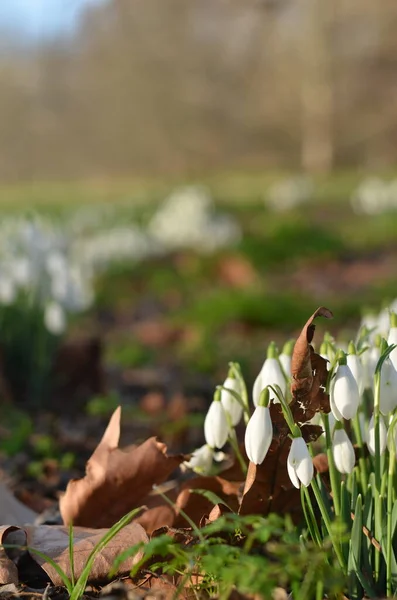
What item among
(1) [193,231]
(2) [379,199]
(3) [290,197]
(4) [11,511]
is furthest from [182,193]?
(4) [11,511]

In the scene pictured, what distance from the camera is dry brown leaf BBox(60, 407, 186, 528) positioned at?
173 centimetres

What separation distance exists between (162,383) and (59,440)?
47.3 inches

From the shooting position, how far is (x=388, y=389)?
4.54 ft

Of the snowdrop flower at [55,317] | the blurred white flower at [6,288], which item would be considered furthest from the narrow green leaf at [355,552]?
the blurred white flower at [6,288]

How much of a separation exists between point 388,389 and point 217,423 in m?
0.33

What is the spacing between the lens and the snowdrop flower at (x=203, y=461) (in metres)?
1.67

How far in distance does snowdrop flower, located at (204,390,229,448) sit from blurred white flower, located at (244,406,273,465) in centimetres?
18

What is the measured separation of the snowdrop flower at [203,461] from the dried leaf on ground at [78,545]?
190mm

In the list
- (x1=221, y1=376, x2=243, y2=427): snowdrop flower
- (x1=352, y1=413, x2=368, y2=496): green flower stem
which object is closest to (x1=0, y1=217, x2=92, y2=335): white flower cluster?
(x1=221, y1=376, x2=243, y2=427): snowdrop flower

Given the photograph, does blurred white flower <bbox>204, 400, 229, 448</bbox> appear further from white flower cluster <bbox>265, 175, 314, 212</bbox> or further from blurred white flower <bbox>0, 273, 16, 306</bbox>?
white flower cluster <bbox>265, 175, 314, 212</bbox>

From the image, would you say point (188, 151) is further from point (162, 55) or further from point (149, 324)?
point (149, 324)

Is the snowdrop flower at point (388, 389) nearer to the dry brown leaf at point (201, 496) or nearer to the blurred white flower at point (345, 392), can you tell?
the blurred white flower at point (345, 392)

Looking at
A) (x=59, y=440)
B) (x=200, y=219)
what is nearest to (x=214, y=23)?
(x=200, y=219)

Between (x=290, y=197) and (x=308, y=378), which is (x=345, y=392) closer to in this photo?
(x=308, y=378)
